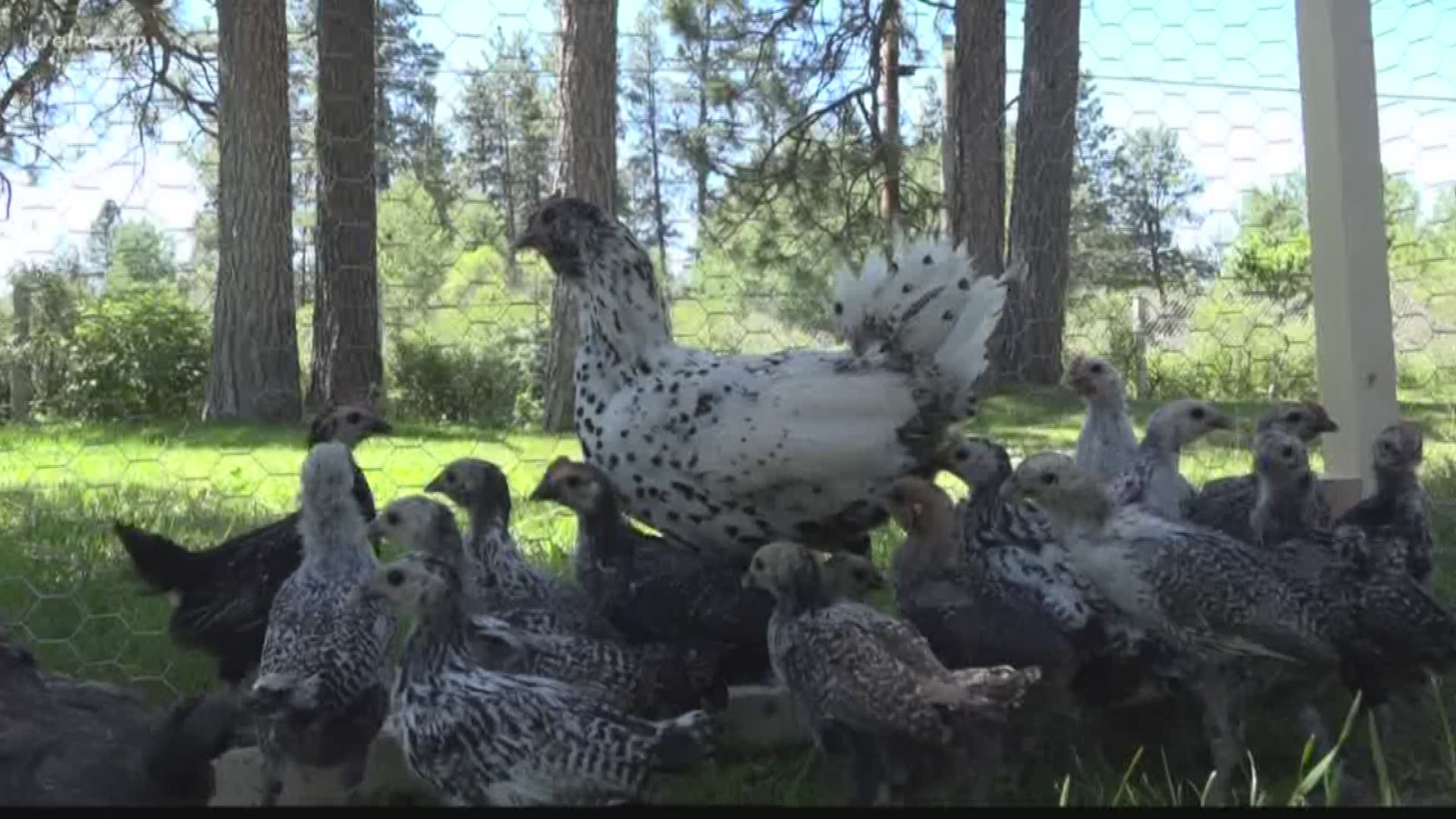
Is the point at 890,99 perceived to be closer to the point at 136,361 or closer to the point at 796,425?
the point at 136,361

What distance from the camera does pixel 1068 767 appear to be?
8.22 feet

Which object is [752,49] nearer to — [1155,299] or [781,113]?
[781,113]

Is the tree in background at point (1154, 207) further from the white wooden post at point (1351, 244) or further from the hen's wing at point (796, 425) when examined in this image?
the hen's wing at point (796, 425)

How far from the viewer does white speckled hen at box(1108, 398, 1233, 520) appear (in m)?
3.34

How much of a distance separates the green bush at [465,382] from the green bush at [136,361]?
2.69ft

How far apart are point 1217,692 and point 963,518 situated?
28.6 inches

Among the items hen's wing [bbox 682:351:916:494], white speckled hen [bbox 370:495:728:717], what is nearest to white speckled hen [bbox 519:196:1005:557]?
hen's wing [bbox 682:351:916:494]

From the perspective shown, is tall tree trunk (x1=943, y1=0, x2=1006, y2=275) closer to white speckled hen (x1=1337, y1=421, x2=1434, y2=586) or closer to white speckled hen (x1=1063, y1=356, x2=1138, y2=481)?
white speckled hen (x1=1063, y1=356, x2=1138, y2=481)

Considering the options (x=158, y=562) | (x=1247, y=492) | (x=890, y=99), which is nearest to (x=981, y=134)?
(x=1247, y=492)

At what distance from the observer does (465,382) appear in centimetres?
567

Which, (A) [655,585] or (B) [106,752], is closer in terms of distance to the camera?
(B) [106,752]

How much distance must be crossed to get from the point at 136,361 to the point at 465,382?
1496 mm

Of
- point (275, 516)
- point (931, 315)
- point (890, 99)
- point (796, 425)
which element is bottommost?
point (275, 516)

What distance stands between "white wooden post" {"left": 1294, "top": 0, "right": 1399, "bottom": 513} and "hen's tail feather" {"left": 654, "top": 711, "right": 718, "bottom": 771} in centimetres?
221
